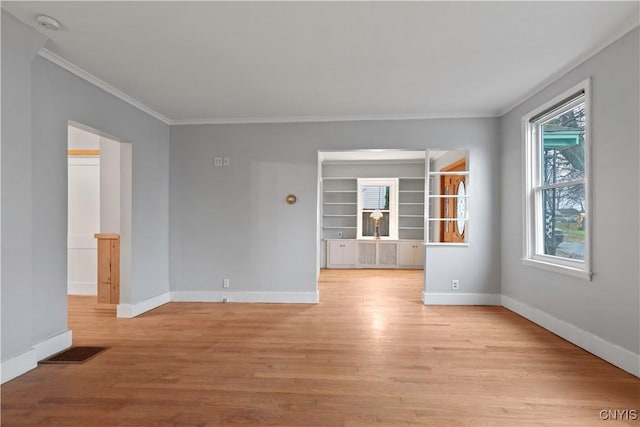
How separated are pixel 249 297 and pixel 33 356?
255 cm

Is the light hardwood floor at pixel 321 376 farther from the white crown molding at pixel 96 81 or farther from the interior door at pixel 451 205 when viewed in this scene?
the interior door at pixel 451 205

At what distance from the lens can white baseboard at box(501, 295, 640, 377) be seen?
8.55 feet

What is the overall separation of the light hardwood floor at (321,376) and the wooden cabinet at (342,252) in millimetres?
4092

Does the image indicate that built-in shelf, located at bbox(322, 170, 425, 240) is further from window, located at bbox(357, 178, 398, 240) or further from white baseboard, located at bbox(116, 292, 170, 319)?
white baseboard, located at bbox(116, 292, 170, 319)

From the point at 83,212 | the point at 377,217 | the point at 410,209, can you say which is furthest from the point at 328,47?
the point at 410,209

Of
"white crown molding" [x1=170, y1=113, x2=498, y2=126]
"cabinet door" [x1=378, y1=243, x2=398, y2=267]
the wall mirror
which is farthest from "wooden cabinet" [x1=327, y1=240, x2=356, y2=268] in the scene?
"white crown molding" [x1=170, y1=113, x2=498, y2=126]

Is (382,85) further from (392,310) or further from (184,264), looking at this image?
(184,264)

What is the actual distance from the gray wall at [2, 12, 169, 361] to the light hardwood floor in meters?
0.47

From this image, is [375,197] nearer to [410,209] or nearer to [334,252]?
[410,209]

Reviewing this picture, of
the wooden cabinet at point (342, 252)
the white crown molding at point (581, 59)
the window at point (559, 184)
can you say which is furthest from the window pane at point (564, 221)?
the wooden cabinet at point (342, 252)

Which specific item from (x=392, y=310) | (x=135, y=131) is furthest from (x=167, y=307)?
(x=392, y=310)

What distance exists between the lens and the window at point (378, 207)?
27.8 ft

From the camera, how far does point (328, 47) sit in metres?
2.86

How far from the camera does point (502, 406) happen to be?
2.16m
